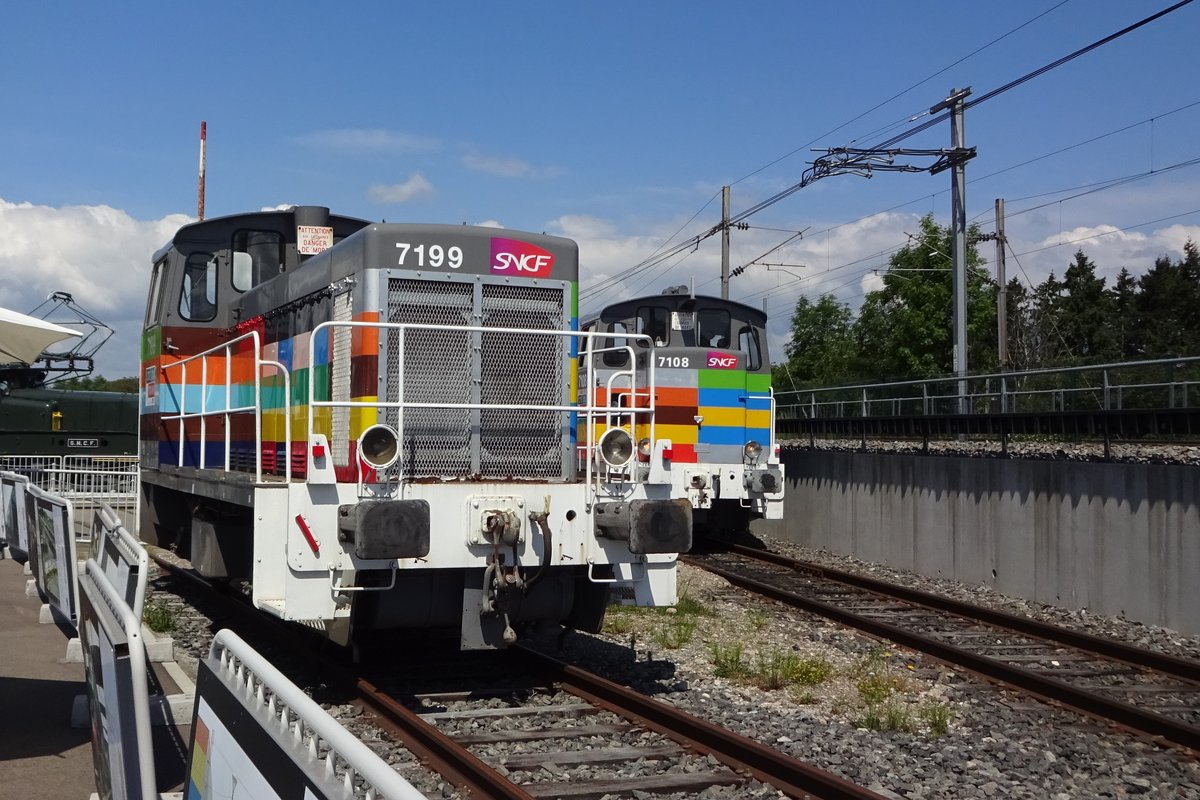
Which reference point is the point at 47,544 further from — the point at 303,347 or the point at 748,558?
the point at 748,558

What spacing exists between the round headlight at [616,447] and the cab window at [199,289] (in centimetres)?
452

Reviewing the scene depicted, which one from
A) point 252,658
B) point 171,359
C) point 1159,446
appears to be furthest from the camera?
point 1159,446

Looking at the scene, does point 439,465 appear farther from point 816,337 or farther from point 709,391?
point 816,337

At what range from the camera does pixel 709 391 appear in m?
14.6

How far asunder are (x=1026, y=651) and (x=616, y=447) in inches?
166

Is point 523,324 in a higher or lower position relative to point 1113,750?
higher

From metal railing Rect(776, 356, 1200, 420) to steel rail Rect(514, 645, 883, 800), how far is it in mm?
7293

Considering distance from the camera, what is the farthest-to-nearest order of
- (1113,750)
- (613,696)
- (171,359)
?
(171,359), (613,696), (1113,750)

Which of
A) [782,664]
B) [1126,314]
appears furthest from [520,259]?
[1126,314]

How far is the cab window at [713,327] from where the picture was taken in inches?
585

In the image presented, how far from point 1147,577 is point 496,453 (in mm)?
6497

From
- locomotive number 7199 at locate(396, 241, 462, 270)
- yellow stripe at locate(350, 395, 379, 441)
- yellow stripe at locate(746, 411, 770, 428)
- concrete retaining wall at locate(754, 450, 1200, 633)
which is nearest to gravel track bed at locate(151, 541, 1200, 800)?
concrete retaining wall at locate(754, 450, 1200, 633)

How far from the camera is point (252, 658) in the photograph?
2.67 metres

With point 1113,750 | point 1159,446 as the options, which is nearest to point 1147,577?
point 1159,446
